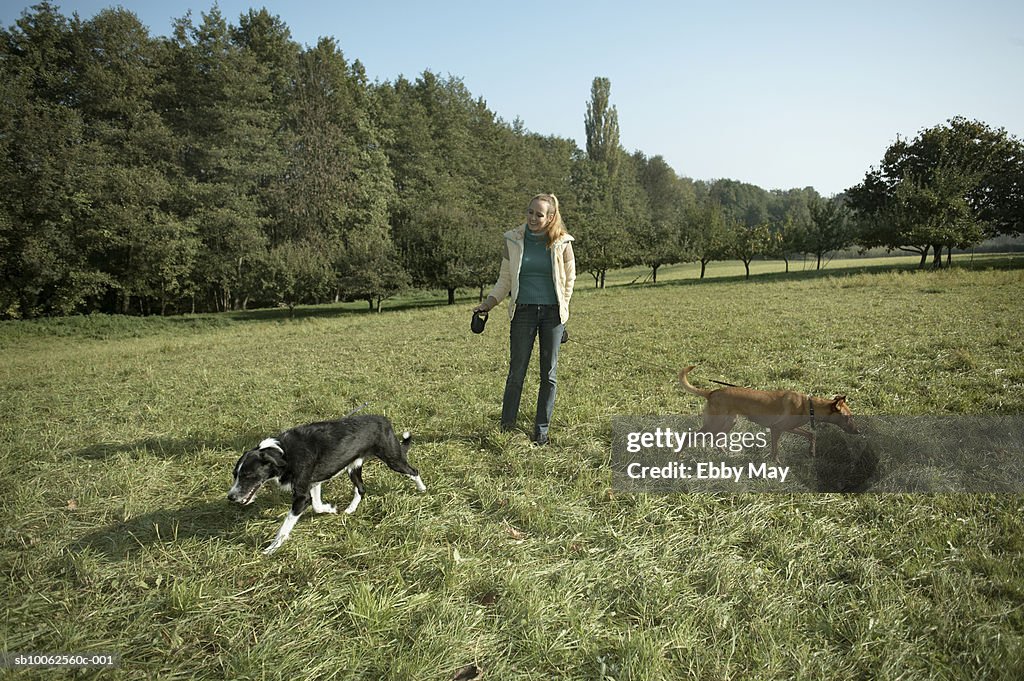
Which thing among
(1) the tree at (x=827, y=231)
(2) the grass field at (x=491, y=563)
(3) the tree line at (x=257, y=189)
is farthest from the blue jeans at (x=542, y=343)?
(1) the tree at (x=827, y=231)

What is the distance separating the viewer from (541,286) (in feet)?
16.7

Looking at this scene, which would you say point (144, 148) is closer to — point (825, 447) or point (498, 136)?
point (498, 136)

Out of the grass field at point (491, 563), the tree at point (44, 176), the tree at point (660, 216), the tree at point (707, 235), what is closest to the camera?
the grass field at point (491, 563)

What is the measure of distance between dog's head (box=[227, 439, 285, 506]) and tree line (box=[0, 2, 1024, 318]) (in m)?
27.5

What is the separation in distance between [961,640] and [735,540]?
1166mm

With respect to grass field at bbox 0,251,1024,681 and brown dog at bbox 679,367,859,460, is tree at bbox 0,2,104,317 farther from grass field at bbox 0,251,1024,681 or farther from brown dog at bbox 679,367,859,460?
brown dog at bbox 679,367,859,460

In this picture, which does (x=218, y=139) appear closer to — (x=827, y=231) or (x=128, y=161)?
(x=128, y=161)

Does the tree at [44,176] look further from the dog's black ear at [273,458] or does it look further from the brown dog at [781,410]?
the brown dog at [781,410]

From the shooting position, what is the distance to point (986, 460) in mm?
4211

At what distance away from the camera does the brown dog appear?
13.7 feet

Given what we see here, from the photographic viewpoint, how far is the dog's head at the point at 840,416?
162 inches

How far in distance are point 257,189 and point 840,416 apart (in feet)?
124

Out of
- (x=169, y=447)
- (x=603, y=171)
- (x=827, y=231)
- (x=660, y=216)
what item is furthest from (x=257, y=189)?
(x=660, y=216)

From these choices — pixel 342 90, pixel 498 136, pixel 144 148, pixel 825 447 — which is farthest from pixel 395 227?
pixel 825 447
